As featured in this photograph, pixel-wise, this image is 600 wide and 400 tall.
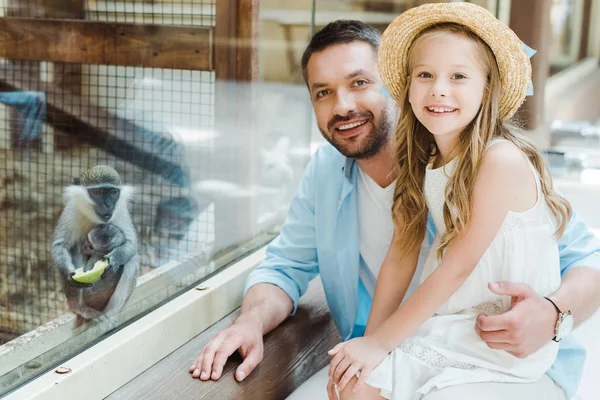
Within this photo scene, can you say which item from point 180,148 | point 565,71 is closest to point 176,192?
point 180,148

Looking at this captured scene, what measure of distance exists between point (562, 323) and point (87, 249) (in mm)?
1029

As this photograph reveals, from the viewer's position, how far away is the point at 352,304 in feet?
6.69

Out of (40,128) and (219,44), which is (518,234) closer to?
(219,44)

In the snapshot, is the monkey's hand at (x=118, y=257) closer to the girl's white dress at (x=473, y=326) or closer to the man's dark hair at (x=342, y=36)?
the girl's white dress at (x=473, y=326)

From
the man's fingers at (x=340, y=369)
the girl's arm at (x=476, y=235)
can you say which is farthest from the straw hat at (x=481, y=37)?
the man's fingers at (x=340, y=369)

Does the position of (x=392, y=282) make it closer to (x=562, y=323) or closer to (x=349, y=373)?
(x=349, y=373)

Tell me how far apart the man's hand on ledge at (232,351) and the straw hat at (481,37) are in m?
0.65

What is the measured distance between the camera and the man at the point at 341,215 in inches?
73.6

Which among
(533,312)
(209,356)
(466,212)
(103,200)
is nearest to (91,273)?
(103,200)

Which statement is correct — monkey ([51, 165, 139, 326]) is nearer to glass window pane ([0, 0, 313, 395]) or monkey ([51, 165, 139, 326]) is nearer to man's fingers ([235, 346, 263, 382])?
glass window pane ([0, 0, 313, 395])

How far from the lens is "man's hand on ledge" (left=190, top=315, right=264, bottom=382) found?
1.63m

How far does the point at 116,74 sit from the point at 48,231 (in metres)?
0.52

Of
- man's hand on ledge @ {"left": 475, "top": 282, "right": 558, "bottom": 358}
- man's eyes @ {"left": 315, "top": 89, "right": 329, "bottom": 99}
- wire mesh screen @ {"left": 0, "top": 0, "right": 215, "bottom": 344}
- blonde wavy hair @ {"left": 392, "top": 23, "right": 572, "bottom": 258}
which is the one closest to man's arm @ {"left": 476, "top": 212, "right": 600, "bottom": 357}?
man's hand on ledge @ {"left": 475, "top": 282, "right": 558, "bottom": 358}

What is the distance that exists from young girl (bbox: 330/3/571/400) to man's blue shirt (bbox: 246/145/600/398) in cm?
39
